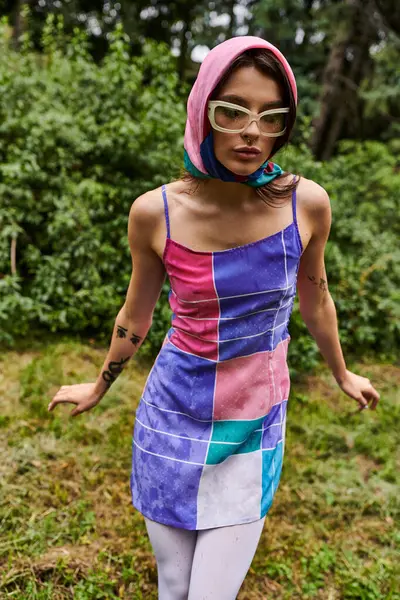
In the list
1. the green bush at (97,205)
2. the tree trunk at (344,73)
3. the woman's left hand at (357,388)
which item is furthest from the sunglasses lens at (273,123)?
the tree trunk at (344,73)

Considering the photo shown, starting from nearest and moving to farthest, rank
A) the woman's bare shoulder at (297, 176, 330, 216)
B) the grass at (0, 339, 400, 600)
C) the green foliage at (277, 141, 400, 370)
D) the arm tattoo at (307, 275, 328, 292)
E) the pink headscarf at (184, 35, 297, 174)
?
1. the pink headscarf at (184, 35, 297, 174)
2. the woman's bare shoulder at (297, 176, 330, 216)
3. the arm tattoo at (307, 275, 328, 292)
4. the grass at (0, 339, 400, 600)
5. the green foliage at (277, 141, 400, 370)

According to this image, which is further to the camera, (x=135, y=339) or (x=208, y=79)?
(x=135, y=339)

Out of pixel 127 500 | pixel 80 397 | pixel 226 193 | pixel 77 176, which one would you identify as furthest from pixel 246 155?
pixel 77 176

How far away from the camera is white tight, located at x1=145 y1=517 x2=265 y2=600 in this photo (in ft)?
4.79

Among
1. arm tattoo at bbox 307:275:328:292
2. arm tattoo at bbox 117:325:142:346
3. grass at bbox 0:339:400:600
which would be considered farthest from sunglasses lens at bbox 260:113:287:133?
grass at bbox 0:339:400:600

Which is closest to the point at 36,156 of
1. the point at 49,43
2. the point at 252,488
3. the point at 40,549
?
the point at 49,43

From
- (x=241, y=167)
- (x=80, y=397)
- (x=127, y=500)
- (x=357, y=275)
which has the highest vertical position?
(x=241, y=167)

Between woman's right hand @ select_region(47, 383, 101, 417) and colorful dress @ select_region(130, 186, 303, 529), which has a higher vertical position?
colorful dress @ select_region(130, 186, 303, 529)

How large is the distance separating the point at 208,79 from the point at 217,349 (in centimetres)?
67

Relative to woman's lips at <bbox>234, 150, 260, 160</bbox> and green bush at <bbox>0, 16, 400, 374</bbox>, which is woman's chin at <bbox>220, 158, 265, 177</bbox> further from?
green bush at <bbox>0, 16, 400, 374</bbox>

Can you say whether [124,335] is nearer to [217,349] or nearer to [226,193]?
[217,349]

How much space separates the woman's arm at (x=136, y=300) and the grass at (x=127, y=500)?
100cm

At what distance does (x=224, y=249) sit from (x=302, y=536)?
194 centimetres

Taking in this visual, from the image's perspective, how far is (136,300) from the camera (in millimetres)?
1711
